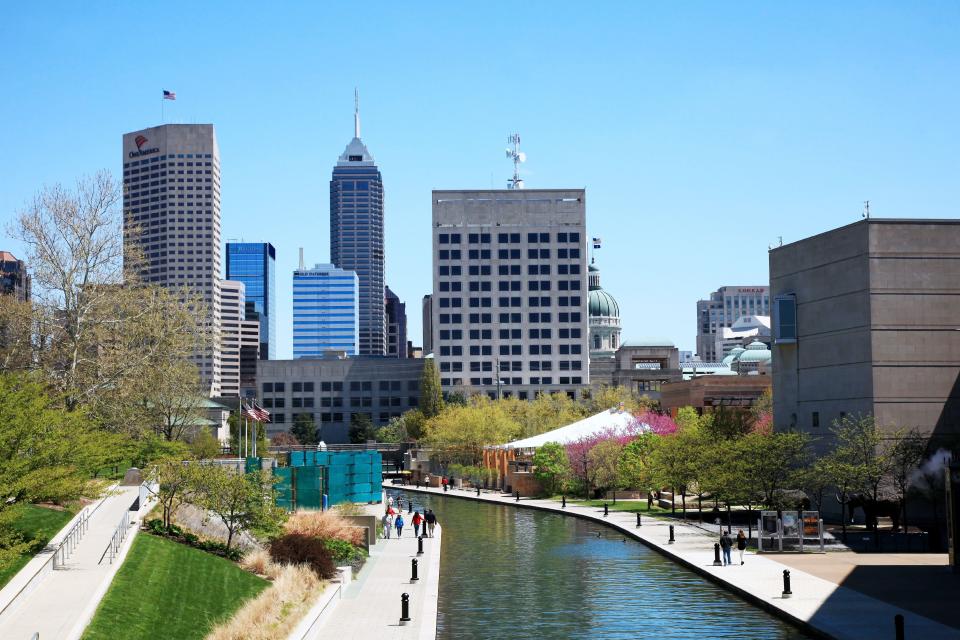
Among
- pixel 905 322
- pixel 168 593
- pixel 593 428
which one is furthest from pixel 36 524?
pixel 593 428

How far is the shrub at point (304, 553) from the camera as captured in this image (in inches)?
1689

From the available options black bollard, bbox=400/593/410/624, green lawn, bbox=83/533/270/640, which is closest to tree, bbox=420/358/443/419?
green lawn, bbox=83/533/270/640

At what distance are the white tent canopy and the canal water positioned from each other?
30.0m

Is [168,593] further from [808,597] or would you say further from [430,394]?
[430,394]

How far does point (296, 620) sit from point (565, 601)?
10682 millimetres

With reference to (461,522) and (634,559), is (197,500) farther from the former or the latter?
(461,522)

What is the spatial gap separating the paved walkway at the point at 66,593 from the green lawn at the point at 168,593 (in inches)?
21.9

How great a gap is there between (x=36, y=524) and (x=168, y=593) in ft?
24.5

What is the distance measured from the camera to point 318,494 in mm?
64500

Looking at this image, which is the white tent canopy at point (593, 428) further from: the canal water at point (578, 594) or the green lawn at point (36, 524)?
the green lawn at point (36, 524)

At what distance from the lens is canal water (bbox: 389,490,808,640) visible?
115ft

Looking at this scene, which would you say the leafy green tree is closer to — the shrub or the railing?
the shrub

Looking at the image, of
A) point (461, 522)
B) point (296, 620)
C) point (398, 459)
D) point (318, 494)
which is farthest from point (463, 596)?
point (398, 459)

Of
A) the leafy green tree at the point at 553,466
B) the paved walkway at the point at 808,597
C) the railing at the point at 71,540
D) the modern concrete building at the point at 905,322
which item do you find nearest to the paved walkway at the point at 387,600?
the railing at the point at 71,540
